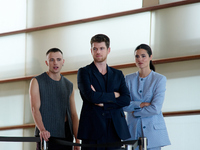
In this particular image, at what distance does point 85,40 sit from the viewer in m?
4.88

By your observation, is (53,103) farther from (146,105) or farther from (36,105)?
(146,105)

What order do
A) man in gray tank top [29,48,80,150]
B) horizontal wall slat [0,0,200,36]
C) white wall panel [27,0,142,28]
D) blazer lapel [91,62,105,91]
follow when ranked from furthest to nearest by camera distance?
white wall panel [27,0,142,28] → horizontal wall slat [0,0,200,36] → man in gray tank top [29,48,80,150] → blazer lapel [91,62,105,91]

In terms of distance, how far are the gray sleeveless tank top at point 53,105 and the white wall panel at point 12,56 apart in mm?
2047

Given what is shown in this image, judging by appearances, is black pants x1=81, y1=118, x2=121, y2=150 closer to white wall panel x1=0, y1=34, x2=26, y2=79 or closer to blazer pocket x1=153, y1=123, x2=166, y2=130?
blazer pocket x1=153, y1=123, x2=166, y2=130

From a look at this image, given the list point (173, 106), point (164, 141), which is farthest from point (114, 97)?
point (173, 106)

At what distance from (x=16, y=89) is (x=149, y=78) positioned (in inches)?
112

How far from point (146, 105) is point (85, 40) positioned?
2.11 metres

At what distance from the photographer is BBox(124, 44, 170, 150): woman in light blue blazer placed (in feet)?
9.46

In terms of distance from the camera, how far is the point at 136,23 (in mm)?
4430

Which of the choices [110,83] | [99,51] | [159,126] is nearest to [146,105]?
[159,126]

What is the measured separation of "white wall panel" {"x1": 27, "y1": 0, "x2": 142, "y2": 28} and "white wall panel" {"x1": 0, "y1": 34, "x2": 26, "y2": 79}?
12.6 inches

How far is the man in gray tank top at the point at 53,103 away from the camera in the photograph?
3.33 meters

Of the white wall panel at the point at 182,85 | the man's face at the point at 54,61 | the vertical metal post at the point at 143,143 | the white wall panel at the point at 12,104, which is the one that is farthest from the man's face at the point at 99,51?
the white wall panel at the point at 12,104

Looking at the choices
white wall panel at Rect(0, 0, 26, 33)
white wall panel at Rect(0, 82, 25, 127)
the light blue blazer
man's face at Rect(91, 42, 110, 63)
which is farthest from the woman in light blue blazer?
white wall panel at Rect(0, 0, 26, 33)
